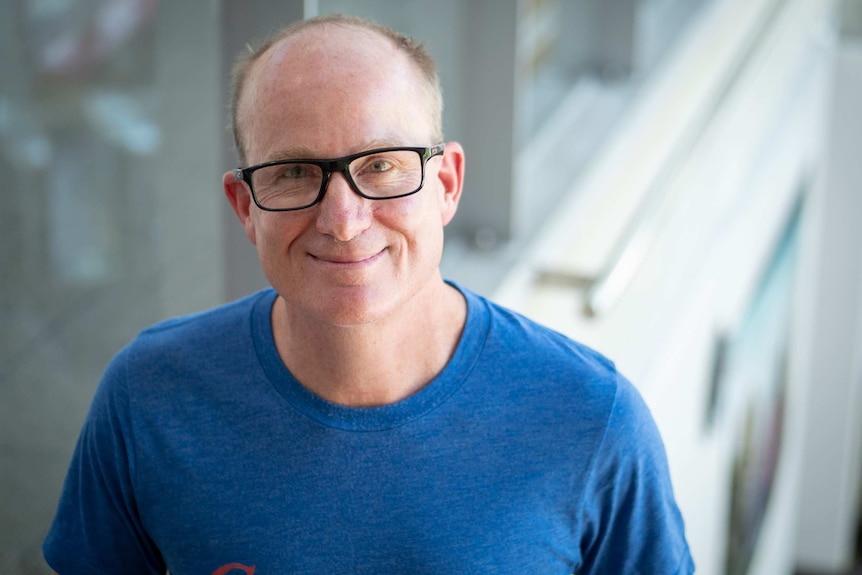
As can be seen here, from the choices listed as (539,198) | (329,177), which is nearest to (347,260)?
(329,177)

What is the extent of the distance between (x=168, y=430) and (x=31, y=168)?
51cm

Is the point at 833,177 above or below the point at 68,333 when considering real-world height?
below

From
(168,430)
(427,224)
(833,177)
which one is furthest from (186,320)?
(833,177)

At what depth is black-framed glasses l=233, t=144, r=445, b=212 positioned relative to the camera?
4.36 feet

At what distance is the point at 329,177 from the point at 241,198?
0.68ft

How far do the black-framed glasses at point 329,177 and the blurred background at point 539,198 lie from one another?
0.52 m

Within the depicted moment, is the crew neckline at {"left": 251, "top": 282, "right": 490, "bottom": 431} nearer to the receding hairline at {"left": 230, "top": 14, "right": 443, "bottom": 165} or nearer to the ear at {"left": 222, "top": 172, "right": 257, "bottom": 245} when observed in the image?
the ear at {"left": 222, "top": 172, "right": 257, "bottom": 245}

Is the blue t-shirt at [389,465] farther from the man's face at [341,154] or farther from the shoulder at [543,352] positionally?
the man's face at [341,154]

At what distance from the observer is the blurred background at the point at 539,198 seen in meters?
1.77

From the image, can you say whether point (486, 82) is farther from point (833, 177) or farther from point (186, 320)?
point (833, 177)

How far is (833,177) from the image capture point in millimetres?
7977

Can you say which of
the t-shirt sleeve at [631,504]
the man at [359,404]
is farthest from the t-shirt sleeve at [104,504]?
the t-shirt sleeve at [631,504]

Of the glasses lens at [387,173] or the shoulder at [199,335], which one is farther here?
the shoulder at [199,335]

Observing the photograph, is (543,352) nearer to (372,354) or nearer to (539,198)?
(372,354)
